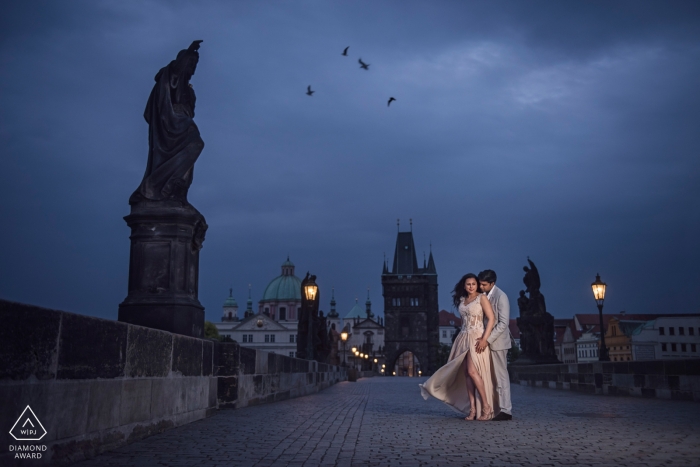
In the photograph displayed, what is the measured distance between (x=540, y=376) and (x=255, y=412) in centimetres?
1555

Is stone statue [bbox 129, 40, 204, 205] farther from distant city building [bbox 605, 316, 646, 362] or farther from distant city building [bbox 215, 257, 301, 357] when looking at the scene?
distant city building [bbox 215, 257, 301, 357]

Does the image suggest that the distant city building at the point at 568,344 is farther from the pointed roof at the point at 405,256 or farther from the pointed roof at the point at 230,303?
the pointed roof at the point at 230,303

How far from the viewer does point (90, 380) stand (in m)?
4.73

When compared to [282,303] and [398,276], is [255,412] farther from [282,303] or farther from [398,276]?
[282,303]

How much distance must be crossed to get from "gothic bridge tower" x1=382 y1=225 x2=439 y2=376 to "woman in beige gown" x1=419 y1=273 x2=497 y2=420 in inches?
4160

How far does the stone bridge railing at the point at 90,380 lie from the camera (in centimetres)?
375

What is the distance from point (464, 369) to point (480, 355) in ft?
1.27

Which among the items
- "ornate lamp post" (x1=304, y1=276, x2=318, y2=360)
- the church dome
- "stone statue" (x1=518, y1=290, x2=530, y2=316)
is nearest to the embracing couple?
"ornate lamp post" (x1=304, y1=276, x2=318, y2=360)

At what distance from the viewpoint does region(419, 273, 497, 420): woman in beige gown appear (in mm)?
8195

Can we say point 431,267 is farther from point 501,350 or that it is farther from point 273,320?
point 501,350

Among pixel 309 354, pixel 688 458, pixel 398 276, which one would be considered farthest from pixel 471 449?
pixel 398 276

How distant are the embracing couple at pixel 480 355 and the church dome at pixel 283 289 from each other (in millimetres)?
130361

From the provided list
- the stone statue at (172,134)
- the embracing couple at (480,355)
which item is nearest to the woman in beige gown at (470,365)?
the embracing couple at (480,355)

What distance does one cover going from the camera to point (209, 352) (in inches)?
340
